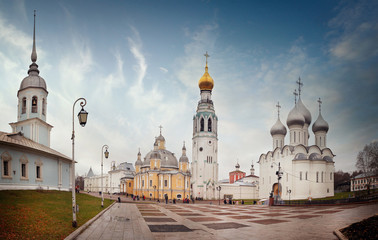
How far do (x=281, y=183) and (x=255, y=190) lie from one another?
17.9m

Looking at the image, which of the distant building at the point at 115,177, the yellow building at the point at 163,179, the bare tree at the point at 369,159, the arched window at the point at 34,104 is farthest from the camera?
the distant building at the point at 115,177

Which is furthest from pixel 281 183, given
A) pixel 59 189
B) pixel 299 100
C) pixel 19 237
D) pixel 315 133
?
pixel 19 237

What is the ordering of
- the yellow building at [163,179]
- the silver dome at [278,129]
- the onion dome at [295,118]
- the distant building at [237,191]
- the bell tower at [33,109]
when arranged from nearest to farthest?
the bell tower at [33,109] → the onion dome at [295,118] → the silver dome at [278,129] → the yellow building at [163,179] → the distant building at [237,191]

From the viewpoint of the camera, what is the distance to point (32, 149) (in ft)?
88.5

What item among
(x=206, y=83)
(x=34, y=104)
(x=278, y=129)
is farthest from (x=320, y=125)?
(x=34, y=104)

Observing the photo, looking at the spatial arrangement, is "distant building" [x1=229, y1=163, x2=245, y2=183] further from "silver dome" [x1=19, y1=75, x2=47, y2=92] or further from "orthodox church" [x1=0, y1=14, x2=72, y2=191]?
"silver dome" [x1=19, y1=75, x2=47, y2=92]

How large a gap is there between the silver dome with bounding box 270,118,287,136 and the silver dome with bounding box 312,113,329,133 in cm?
638

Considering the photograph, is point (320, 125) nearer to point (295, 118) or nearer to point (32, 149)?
point (295, 118)

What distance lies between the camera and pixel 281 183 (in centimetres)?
5584

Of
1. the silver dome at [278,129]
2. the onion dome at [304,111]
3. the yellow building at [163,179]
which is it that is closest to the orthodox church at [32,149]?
the yellow building at [163,179]

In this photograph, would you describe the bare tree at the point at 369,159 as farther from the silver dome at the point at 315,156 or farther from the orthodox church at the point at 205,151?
the orthodox church at the point at 205,151

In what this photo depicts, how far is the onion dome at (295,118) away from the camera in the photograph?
5703cm

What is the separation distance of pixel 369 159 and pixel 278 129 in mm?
19916

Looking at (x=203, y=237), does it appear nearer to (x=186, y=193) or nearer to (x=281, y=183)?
(x=281, y=183)
